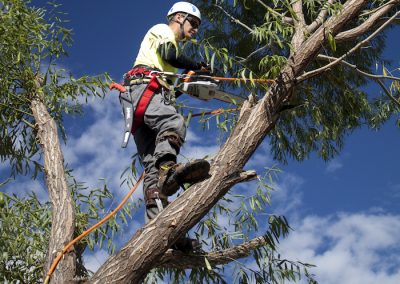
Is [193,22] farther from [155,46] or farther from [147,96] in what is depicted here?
[147,96]

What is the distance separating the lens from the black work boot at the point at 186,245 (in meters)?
3.57

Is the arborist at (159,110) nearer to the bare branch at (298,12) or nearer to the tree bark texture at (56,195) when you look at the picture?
the tree bark texture at (56,195)

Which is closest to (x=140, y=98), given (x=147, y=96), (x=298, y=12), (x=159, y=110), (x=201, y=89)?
(x=147, y=96)

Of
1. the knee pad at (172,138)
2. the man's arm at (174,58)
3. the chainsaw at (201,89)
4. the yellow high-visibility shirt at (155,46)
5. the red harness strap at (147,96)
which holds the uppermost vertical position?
the yellow high-visibility shirt at (155,46)

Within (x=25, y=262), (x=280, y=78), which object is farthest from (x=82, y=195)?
(x=280, y=78)

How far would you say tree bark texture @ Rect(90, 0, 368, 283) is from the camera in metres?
3.14

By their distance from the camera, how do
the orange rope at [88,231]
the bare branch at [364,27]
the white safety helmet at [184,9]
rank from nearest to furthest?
the orange rope at [88,231]
the white safety helmet at [184,9]
the bare branch at [364,27]

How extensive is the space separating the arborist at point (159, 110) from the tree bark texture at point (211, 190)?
0.43 ft

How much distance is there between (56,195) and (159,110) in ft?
2.80

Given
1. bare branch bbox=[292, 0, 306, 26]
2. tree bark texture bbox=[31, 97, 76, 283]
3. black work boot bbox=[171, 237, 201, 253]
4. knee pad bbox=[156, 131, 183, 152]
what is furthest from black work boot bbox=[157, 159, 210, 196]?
bare branch bbox=[292, 0, 306, 26]

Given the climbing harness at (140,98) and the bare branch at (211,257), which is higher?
the climbing harness at (140,98)

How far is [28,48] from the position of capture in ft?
15.6

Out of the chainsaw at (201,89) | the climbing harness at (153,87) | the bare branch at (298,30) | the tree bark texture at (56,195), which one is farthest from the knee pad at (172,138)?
the bare branch at (298,30)

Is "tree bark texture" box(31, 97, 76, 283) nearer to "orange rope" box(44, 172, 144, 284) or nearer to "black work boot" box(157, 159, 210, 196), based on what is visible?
"orange rope" box(44, 172, 144, 284)
